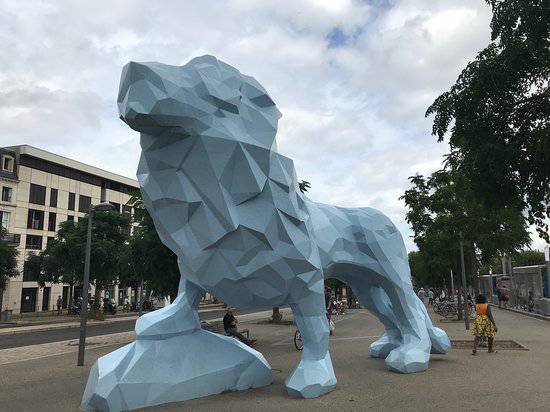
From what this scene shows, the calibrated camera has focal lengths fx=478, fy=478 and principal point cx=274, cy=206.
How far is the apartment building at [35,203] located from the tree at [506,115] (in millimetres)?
34054

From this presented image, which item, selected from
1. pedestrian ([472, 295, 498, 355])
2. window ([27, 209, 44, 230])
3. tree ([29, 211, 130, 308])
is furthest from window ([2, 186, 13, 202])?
pedestrian ([472, 295, 498, 355])

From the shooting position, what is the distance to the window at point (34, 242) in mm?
38603

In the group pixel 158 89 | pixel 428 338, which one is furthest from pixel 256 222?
pixel 428 338

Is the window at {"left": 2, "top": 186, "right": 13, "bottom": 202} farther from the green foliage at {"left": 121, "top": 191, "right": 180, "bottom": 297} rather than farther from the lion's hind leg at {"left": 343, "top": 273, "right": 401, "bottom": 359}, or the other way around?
the lion's hind leg at {"left": 343, "top": 273, "right": 401, "bottom": 359}

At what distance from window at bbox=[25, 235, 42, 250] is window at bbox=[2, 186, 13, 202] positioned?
349 cm

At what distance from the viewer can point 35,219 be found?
39406 millimetres

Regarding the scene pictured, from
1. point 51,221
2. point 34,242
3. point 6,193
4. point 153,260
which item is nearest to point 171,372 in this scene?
point 153,260

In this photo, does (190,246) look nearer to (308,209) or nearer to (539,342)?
(308,209)

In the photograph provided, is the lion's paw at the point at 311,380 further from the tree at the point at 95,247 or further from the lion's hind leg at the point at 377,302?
the tree at the point at 95,247

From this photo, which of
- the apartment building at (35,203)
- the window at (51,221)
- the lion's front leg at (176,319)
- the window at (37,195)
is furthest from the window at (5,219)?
the lion's front leg at (176,319)

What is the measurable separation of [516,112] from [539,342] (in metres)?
7.57

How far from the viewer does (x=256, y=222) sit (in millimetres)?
5895

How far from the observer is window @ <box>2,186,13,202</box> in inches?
1453

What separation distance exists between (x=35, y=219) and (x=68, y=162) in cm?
625
